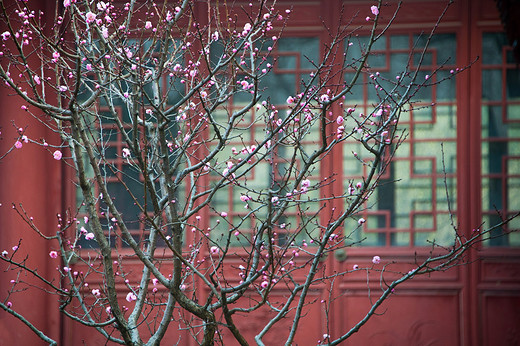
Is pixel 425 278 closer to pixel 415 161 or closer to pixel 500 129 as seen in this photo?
pixel 415 161

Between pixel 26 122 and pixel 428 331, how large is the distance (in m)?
3.17

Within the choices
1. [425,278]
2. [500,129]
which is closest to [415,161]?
[500,129]

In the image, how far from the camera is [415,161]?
15.2 ft

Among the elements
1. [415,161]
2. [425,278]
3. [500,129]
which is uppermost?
[500,129]

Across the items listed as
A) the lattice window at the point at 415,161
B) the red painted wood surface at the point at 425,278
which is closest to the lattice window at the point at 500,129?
the red painted wood surface at the point at 425,278

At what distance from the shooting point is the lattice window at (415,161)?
Answer: 461 cm

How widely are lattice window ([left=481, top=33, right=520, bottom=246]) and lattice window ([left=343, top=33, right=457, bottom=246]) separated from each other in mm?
224

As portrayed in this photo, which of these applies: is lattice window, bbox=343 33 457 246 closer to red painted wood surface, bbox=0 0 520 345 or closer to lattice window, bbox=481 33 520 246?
red painted wood surface, bbox=0 0 520 345

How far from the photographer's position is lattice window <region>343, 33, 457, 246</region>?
4609 mm

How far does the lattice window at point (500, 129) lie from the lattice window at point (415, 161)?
22 centimetres

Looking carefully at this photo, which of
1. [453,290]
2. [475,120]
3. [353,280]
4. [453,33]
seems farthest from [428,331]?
[453,33]

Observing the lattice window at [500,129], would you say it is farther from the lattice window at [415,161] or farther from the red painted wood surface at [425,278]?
the lattice window at [415,161]

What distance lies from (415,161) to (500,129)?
64cm

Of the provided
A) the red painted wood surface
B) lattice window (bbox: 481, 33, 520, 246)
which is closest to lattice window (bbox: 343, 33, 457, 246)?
the red painted wood surface
